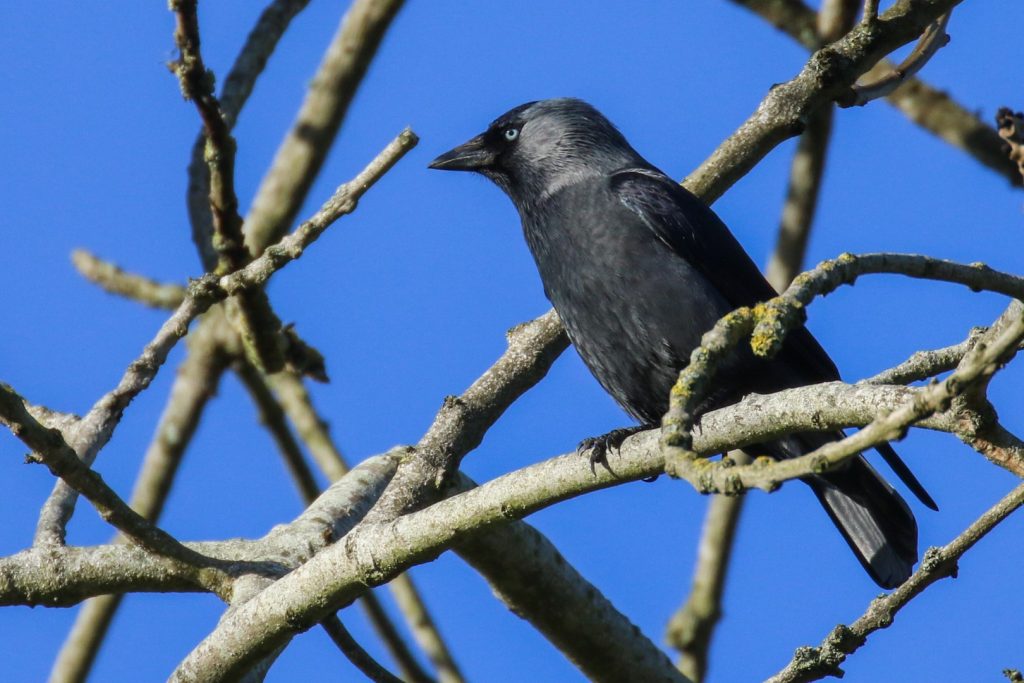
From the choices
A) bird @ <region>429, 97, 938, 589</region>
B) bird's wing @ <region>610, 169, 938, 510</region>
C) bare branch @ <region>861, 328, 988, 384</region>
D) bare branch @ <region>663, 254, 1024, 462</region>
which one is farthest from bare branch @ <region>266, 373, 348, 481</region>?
bare branch @ <region>663, 254, 1024, 462</region>

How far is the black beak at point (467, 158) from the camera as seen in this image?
23.3 ft

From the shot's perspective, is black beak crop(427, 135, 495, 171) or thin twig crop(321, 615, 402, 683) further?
black beak crop(427, 135, 495, 171)

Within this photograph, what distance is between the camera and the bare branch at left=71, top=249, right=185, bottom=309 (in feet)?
25.2

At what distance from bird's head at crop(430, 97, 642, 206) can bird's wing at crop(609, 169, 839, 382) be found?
55 centimetres

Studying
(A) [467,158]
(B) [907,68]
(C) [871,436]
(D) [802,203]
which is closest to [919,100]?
(D) [802,203]

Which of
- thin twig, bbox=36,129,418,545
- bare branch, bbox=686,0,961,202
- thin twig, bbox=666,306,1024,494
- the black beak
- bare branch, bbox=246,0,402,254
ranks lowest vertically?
thin twig, bbox=666,306,1024,494

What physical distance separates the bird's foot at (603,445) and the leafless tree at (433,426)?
0.05 meters

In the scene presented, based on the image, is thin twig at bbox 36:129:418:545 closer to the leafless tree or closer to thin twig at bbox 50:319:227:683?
the leafless tree

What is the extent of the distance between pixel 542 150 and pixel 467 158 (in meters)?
0.52

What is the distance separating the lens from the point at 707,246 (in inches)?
231

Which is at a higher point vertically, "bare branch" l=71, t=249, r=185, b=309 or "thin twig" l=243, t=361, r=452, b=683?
"bare branch" l=71, t=249, r=185, b=309

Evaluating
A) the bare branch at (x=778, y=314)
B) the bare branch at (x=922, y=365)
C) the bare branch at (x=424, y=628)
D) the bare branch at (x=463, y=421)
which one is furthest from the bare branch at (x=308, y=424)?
the bare branch at (x=778, y=314)

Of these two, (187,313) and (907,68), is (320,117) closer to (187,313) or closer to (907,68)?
(187,313)

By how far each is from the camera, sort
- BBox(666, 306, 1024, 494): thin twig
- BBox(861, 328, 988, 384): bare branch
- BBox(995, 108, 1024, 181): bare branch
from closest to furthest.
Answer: BBox(666, 306, 1024, 494): thin twig → BBox(995, 108, 1024, 181): bare branch → BBox(861, 328, 988, 384): bare branch
